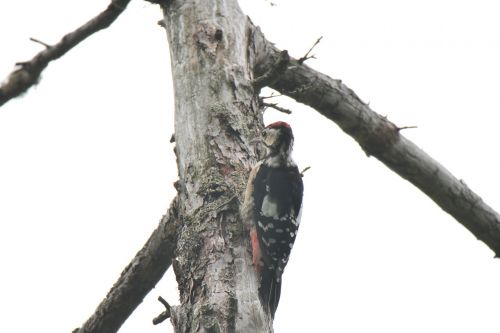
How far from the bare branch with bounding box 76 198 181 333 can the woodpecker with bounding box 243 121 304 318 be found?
0.48 metres

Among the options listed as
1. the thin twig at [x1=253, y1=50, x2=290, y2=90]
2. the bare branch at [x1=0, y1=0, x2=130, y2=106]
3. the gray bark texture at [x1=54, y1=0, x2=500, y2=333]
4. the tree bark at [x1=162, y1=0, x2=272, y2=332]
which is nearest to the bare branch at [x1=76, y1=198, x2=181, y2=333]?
the gray bark texture at [x1=54, y1=0, x2=500, y2=333]

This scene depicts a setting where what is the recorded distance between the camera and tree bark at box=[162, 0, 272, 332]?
136 inches

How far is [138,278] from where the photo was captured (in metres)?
4.41

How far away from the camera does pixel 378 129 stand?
482 cm

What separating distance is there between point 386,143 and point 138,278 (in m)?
1.73

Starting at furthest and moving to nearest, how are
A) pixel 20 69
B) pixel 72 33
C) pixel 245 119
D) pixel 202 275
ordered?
pixel 245 119 → pixel 202 275 → pixel 72 33 → pixel 20 69

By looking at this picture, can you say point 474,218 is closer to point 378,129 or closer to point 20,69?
point 378,129

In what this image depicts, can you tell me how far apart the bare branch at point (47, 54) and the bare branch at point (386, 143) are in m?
2.12

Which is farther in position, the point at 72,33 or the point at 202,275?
the point at 202,275

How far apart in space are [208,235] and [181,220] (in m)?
0.30

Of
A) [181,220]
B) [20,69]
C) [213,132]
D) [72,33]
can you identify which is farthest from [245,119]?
[20,69]

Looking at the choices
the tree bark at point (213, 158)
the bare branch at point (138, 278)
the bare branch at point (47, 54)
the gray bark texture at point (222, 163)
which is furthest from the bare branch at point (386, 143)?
the bare branch at point (47, 54)

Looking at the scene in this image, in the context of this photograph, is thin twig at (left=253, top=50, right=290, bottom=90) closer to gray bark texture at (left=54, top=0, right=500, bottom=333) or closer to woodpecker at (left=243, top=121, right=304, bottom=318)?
gray bark texture at (left=54, top=0, right=500, bottom=333)

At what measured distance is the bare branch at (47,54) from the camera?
220cm
